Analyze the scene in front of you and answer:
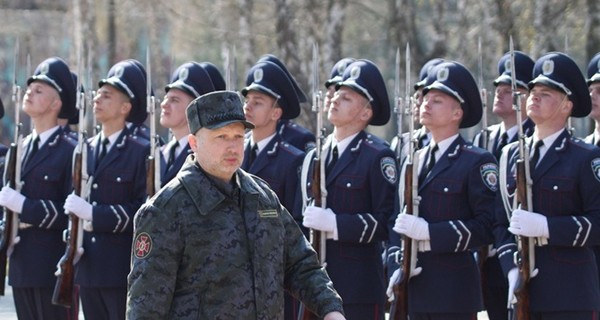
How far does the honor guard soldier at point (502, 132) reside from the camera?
9930 millimetres

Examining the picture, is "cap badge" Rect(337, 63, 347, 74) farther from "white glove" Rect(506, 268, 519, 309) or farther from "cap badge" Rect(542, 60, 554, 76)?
"white glove" Rect(506, 268, 519, 309)

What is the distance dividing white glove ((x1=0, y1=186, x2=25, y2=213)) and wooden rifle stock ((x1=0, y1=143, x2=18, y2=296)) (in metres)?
0.10

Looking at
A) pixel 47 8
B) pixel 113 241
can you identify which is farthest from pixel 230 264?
pixel 47 8

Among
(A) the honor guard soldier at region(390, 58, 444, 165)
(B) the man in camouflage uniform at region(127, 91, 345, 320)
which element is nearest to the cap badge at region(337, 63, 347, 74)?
(A) the honor guard soldier at region(390, 58, 444, 165)

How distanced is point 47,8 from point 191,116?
34700mm

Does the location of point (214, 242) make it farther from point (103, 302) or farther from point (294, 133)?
point (294, 133)

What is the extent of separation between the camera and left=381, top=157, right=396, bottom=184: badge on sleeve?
9.47 metres

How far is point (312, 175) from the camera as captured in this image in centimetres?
955

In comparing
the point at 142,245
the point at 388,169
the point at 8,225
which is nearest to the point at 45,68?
the point at 8,225

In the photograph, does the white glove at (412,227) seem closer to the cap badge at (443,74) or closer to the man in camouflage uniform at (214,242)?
the cap badge at (443,74)

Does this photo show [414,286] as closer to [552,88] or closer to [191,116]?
[552,88]

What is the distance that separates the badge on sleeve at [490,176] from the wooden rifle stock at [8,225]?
3.31 meters

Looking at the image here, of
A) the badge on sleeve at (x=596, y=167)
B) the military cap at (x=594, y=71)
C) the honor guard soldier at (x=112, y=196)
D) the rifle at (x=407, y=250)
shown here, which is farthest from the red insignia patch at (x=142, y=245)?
the military cap at (x=594, y=71)

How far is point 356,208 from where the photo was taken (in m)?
9.50
